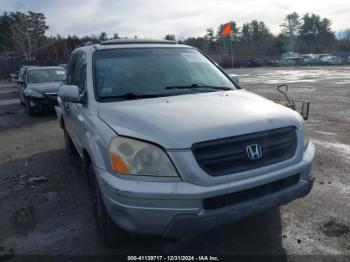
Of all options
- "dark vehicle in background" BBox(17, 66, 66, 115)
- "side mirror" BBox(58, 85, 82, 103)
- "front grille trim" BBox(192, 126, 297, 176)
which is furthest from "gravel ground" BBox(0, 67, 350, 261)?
"dark vehicle in background" BBox(17, 66, 66, 115)

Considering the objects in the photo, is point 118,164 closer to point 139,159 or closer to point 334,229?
point 139,159

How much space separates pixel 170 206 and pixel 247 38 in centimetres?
10345

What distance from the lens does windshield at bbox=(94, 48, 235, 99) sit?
3470 mm

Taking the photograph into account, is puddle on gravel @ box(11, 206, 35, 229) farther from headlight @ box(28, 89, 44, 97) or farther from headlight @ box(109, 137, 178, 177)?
Answer: headlight @ box(28, 89, 44, 97)

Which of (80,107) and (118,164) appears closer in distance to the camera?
(118,164)

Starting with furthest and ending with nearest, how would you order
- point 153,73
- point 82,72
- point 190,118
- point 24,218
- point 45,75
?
1. point 45,75
2. point 82,72
3. point 24,218
4. point 153,73
5. point 190,118

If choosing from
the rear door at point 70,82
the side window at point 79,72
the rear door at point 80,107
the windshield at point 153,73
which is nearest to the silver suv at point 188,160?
the windshield at point 153,73

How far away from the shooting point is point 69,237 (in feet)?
10.9

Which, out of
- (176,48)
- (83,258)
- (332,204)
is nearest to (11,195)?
(83,258)

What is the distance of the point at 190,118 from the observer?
2.65 metres

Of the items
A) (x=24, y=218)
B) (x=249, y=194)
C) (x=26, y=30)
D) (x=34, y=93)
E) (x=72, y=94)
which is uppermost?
(x=26, y=30)

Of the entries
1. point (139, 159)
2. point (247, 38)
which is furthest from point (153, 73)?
point (247, 38)

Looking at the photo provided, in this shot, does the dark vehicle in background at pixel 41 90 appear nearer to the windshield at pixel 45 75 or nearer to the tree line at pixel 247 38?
the windshield at pixel 45 75

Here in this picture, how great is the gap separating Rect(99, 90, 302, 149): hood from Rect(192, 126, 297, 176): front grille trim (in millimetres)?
47
